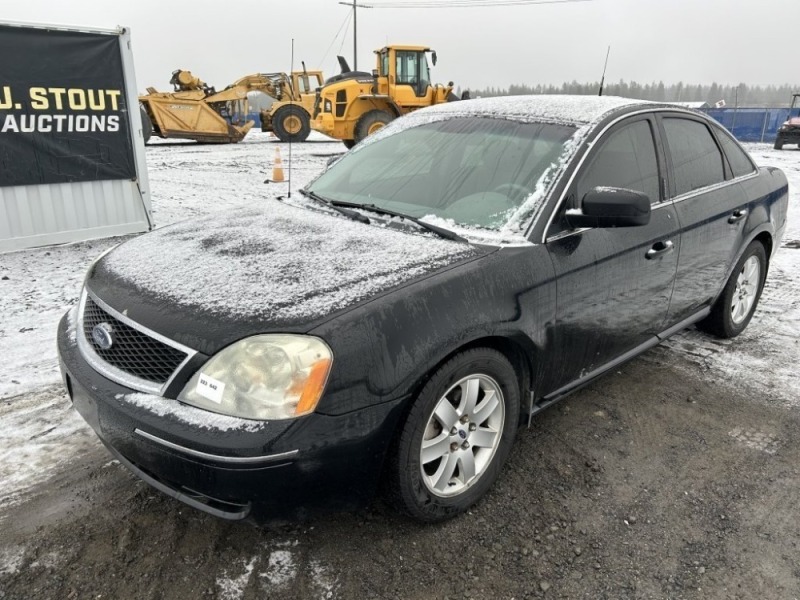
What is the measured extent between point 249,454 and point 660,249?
2.44 metres

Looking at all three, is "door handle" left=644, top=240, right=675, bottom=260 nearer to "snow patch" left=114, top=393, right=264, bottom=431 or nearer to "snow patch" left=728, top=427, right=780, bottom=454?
"snow patch" left=728, top=427, right=780, bottom=454

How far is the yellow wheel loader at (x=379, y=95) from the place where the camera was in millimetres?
17984

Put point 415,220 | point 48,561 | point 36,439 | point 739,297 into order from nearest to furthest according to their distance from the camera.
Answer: point 48,561 → point 415,220 → point 36,439 → point 739,297

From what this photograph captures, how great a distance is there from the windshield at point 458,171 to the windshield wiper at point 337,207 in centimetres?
4

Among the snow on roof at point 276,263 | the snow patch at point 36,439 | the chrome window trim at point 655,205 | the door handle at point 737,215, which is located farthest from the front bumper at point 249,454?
the door handle at point 737,215

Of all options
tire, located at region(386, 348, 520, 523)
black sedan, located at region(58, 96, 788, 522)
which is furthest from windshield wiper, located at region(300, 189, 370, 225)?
tire, located at region(386, 348, 520, 523)

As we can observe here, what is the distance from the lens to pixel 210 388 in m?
1.98

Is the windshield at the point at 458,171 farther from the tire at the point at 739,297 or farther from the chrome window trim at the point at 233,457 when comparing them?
the tire at the point at 739,297

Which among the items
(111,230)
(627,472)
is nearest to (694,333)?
(627,472)

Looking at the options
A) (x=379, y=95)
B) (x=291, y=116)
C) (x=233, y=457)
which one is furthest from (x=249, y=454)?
(x=291, y=116)

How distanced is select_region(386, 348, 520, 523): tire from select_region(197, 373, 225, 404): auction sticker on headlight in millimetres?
658

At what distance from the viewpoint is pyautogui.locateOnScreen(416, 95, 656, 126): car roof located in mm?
3129

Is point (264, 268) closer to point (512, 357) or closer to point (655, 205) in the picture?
point (512, 357)

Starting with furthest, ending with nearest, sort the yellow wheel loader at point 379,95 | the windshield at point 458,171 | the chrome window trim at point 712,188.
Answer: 1. the yellow wheel loader at point 379,95
2. the chrome window trim at point 712,188
3. the windshield at point 458,171
